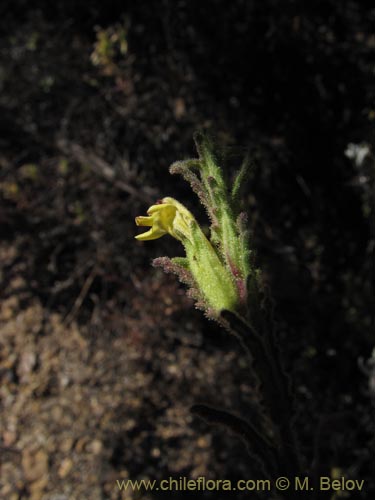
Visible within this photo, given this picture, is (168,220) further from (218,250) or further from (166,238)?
(166,238)

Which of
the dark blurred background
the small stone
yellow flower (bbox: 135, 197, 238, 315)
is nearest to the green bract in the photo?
yellow flower (bbox: 135, 197, 238, 315)

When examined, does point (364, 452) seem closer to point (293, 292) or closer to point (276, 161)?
point (293, 292)

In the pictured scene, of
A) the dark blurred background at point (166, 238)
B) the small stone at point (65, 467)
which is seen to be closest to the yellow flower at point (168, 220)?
the dark blurred background at point (166, 238)

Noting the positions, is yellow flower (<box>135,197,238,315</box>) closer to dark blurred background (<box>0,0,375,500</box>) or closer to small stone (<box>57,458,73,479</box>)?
dark blurred background (<box>0,0,375,500</box>)

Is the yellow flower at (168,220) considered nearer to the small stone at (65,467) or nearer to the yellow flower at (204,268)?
the yellow flower at (204,268)

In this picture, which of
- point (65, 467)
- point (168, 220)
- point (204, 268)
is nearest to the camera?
point (204, 268)

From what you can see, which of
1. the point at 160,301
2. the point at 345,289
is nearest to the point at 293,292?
the point at 345,289

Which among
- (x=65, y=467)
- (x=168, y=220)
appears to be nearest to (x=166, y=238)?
(x=65, y=467)
